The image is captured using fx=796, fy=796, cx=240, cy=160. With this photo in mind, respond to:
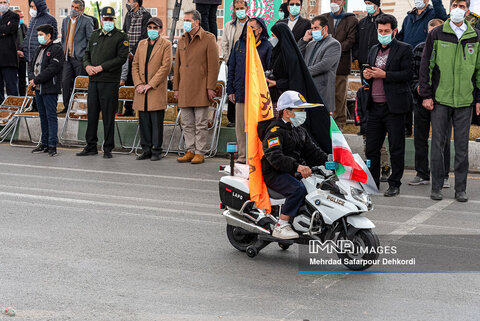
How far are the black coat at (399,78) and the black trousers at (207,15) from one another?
7.46m

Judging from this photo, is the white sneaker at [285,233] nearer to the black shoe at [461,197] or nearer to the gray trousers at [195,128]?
the black shoe at [461,197]

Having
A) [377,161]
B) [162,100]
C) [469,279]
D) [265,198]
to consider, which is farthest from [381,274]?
[162,100]

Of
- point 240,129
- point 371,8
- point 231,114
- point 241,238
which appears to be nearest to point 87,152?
point 231,114

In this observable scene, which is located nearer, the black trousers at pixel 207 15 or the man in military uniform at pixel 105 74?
the man in military uniform at pixel 105 74

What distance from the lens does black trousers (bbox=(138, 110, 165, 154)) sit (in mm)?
14234

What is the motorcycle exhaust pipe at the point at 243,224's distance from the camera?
7188mm

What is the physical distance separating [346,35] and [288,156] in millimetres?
8012

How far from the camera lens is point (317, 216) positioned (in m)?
6.87

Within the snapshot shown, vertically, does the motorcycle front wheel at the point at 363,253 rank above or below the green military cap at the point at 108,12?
below

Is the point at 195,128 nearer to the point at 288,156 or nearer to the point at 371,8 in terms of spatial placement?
the point at 371,8

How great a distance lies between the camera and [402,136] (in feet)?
36.1

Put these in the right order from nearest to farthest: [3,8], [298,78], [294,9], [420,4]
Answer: [298,78] < [420,4] < [294,9] < [3,8]

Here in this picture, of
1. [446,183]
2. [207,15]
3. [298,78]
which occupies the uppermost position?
[207,15]

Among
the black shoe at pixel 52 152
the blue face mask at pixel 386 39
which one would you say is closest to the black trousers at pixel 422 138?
the blue face mask at pixel 386 39
